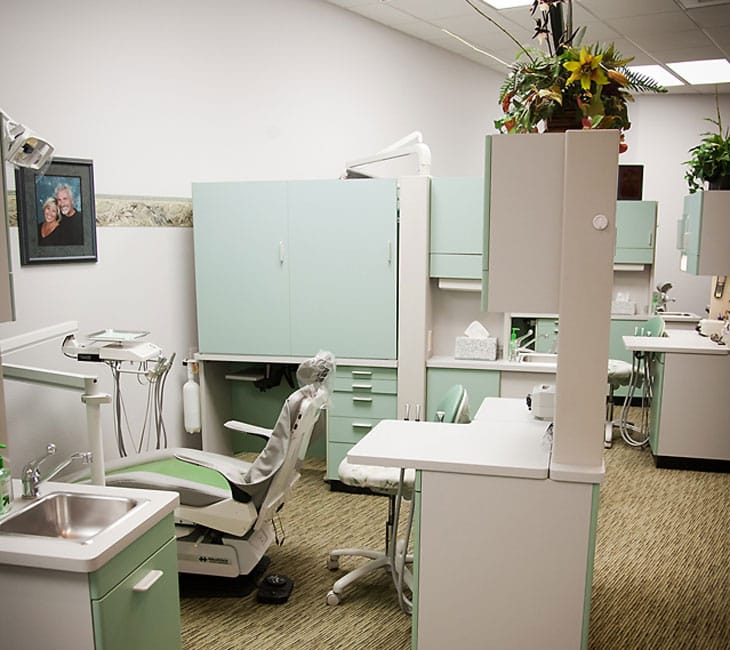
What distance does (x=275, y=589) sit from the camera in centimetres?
314

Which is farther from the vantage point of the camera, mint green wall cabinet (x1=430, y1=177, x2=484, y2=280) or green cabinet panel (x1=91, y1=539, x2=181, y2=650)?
mint green wall cabinet (x1=430, y1=177, x2=484, y2=280)

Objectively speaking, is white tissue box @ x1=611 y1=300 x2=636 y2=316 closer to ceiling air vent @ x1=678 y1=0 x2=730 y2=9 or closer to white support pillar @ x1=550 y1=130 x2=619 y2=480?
ceiling air vent @ x1=678 y1=0 x2=730 y2=9

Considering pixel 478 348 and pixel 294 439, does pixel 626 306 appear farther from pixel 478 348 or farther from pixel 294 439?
pixel 294 439

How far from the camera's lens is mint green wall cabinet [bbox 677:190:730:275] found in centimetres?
444

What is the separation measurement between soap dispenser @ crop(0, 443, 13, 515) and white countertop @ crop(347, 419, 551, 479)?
42.3 inches

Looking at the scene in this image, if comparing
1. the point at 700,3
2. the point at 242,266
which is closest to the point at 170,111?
the point at 242,266

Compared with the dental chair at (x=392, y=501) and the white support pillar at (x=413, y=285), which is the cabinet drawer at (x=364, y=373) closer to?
the white support pillar at (x=413, y=285)

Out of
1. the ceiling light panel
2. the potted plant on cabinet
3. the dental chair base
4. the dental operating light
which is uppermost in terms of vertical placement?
the ceiling light panel

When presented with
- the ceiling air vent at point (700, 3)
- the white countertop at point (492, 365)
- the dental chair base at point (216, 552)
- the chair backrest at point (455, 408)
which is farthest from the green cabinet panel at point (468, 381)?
the ceiling air vent at point (700, 3)

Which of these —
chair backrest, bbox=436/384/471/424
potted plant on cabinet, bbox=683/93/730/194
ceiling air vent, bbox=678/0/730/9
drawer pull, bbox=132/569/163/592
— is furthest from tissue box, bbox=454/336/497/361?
ceiling air vent, bbox=678/0/730/9

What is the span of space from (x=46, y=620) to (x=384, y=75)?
5041 millimetres

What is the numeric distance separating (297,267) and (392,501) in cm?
165

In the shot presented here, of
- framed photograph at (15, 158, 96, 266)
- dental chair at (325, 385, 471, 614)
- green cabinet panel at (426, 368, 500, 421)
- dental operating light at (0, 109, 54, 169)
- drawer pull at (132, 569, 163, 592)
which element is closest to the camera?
drawer pull at (132, 569, 163, 592)

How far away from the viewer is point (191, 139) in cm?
444
